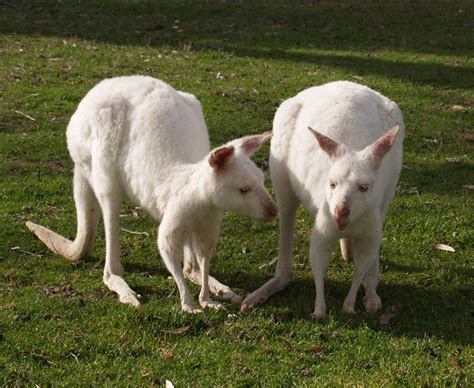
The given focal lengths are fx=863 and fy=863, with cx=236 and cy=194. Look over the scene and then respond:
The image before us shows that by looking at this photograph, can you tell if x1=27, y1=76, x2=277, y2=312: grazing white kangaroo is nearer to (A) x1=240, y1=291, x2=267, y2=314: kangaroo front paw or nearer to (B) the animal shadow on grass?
(A) x1=240, y1=291, x2=267, y2=314: kangaroo front paw

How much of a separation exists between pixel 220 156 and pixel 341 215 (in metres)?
0.70

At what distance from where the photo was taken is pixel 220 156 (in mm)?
Answer: 4488

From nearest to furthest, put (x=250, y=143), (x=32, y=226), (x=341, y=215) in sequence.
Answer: (x=341, y=215)
(x=250, y=143)
(x=32, y=226)

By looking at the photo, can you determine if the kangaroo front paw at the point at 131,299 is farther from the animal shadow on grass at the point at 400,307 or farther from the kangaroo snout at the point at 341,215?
the kangaroo snout at the point at 341,215

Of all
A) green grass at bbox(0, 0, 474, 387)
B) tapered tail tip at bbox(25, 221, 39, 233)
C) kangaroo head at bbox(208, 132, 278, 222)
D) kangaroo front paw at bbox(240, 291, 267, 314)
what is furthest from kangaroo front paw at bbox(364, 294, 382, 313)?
tapered tail tip at bbox(25, 221, 39, 233)

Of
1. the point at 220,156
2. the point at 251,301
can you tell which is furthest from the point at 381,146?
the point at 251,301

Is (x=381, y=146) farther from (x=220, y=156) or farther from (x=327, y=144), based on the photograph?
(x=220, y=156)

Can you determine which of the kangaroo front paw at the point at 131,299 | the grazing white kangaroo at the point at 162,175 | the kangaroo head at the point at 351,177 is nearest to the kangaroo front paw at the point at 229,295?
the grazing white kangaroo at the point at 162,175

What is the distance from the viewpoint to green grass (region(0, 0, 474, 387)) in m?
4.24

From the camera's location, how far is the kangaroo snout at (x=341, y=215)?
436 cm

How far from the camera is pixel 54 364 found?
13.7ft

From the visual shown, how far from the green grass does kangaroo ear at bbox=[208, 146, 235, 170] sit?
2.72ft

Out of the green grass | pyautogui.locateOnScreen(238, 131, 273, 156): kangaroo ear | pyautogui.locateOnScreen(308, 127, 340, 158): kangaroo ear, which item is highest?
pyautogui.locateOnScreen(308, 127, 340, 158): kangaroo ear

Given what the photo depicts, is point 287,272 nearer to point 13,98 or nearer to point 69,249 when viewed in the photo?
point 69,249
